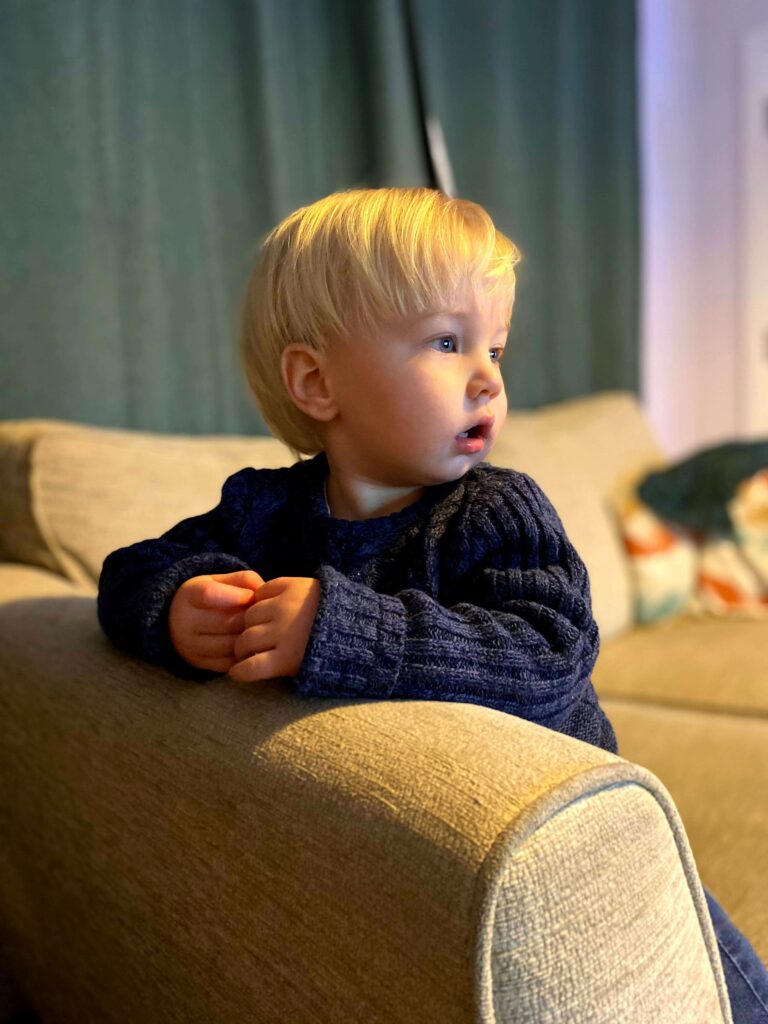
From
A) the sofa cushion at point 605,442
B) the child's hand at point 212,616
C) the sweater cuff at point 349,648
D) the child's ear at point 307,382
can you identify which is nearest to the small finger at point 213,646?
the child's hand at point 212,616

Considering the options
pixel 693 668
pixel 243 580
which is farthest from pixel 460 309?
pixel 693 668

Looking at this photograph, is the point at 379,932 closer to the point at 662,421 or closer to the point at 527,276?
the point at 527,276

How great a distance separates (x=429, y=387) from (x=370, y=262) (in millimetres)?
104

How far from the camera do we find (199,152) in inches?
65.0

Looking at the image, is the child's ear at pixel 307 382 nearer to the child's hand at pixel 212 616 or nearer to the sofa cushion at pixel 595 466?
the child's hand at pixel 212 616

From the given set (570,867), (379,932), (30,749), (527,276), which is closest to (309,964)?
(379,932)

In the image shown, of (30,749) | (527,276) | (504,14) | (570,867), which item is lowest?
(30,749)

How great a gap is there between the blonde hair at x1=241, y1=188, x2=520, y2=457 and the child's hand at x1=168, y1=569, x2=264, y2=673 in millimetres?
191

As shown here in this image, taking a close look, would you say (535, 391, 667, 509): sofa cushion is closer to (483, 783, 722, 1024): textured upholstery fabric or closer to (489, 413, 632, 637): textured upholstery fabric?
(489, 413, 632, 637): textured upholstery fabric

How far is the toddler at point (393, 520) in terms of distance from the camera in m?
0.64

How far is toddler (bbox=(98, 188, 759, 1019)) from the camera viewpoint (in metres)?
0.64

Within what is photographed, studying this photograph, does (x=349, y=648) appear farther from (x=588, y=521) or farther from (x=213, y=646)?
(x=588, y=521)

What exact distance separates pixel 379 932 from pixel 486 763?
110 mm

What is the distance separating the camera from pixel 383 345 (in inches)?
28.4
